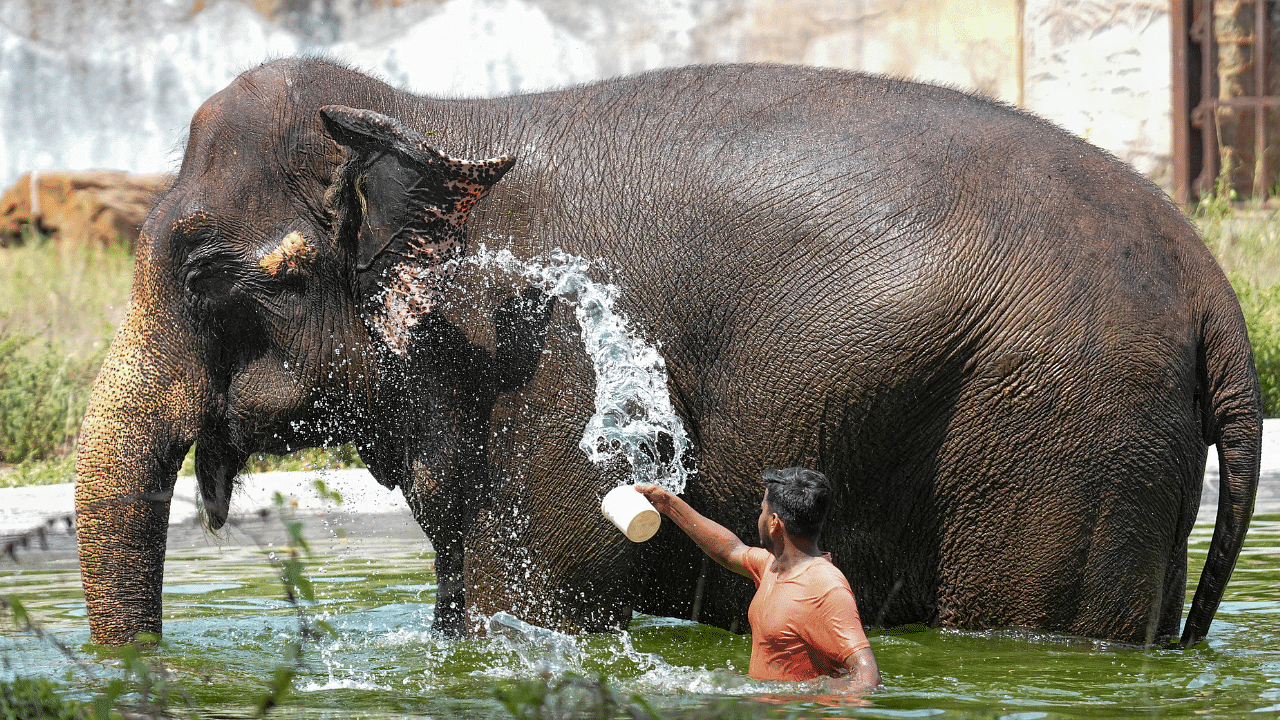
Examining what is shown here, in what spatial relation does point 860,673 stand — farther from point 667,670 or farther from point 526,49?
point 526,49

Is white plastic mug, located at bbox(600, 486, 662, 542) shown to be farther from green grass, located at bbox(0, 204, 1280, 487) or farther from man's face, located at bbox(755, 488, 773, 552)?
green grass, located at bbox(0, 204, 1280, 487)

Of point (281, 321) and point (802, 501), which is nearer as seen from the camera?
point (802, 501)

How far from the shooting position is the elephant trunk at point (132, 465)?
443cm

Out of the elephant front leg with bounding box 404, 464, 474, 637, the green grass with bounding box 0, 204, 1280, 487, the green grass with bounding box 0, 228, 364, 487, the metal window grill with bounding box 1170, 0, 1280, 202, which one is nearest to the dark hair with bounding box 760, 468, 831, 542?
the elephant front leg with bounding box 404, 464, 474, 637

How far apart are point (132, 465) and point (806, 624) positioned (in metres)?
2.02

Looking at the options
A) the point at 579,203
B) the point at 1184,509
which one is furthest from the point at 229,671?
the point at 1184,509

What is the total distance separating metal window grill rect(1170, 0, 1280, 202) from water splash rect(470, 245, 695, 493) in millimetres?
10008

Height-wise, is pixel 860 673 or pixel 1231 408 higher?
pixel 1231 408

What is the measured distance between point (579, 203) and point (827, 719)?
5.50 ft

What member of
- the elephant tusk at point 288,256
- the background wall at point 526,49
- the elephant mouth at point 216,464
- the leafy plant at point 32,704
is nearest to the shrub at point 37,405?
the background wall at point 526,49

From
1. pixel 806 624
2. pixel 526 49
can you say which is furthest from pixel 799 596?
pixel 526 49

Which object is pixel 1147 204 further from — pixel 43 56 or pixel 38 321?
pixel 43 56

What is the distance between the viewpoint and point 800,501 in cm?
397

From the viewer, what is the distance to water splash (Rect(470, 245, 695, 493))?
4.36 m
